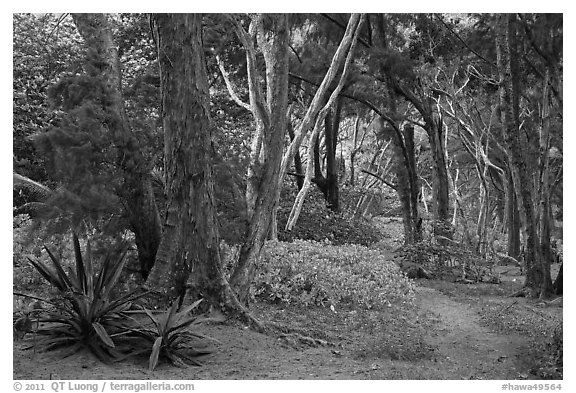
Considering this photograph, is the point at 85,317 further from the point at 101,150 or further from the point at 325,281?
the point at 325,281

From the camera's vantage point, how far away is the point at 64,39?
14125 mm

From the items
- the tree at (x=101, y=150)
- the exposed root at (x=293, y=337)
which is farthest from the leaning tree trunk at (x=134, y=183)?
the exposed root at (x=293, y=337)

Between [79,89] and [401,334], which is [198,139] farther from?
[401,334]

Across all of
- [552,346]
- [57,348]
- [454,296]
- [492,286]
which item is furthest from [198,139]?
[492,286]

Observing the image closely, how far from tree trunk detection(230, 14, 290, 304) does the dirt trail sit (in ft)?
8.33

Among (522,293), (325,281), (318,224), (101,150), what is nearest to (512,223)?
(318,224)

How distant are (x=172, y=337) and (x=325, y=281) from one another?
4.68 meters

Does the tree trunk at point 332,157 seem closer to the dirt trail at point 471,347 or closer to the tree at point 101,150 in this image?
the dirt trail at point 471,347

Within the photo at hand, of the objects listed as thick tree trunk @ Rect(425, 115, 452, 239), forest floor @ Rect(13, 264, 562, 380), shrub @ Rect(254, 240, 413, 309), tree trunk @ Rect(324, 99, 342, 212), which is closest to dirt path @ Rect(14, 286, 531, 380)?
forest floor @ Rect(13, 264, 562, 380)

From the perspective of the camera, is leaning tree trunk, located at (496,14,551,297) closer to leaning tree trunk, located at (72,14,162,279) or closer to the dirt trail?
the dirt trail

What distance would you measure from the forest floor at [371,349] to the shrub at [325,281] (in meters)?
0.30

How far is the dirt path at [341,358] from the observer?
5355 millimetres

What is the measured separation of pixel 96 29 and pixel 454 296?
794 centimetres
